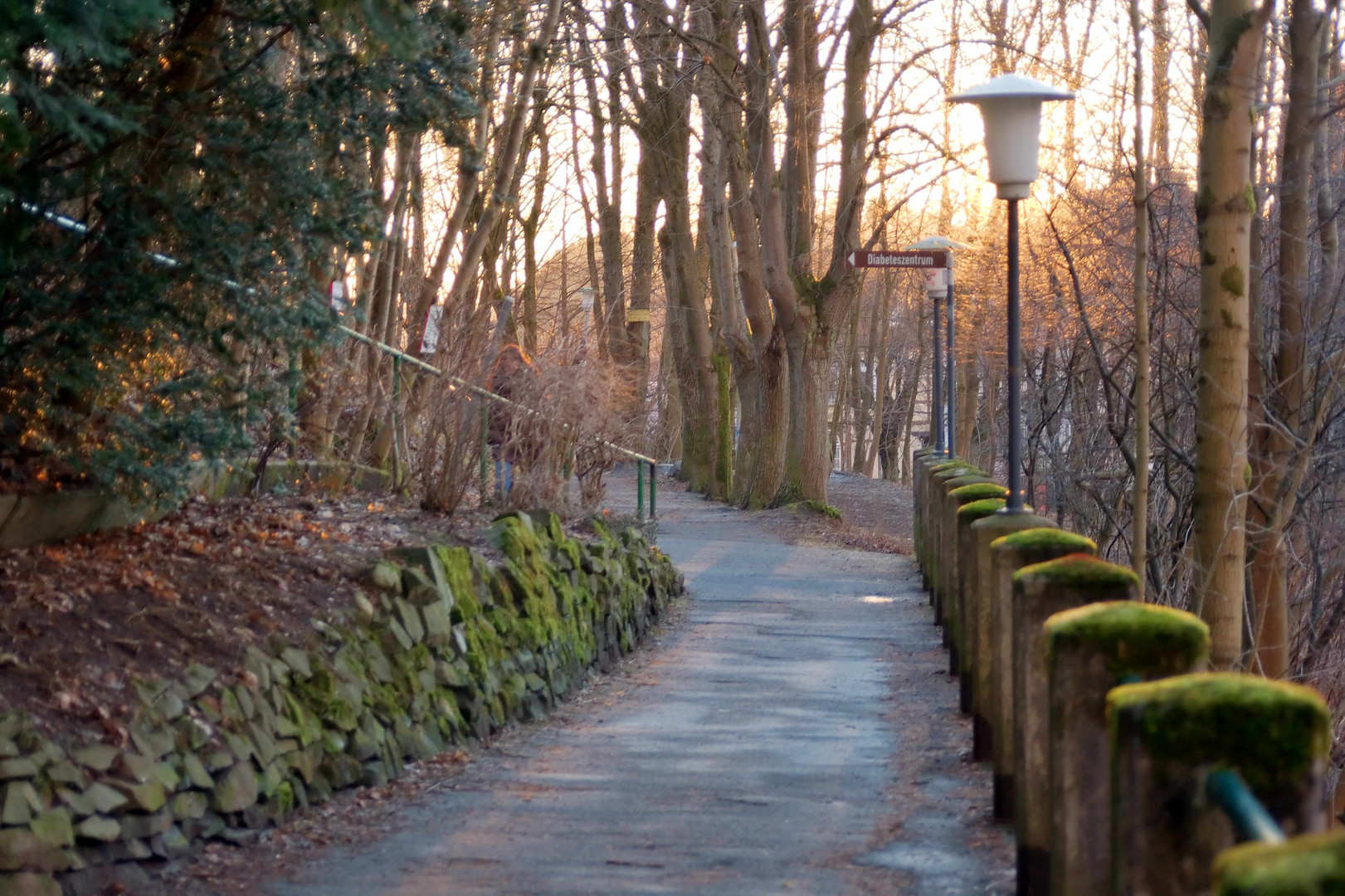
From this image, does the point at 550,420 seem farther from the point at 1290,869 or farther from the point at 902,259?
the point at 1290,869

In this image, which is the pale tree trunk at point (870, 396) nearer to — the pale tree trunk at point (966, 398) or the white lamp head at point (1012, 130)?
the pale tree trunk at point (966, 398)

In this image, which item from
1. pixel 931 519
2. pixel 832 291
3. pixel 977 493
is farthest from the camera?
Answer: pixel 832 291

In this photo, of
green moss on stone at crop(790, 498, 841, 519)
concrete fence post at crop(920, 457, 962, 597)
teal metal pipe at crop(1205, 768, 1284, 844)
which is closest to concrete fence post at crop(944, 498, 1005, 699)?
concrete fence post at crop(920, 457, 962, 597)

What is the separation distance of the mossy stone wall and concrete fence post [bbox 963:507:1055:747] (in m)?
2.66

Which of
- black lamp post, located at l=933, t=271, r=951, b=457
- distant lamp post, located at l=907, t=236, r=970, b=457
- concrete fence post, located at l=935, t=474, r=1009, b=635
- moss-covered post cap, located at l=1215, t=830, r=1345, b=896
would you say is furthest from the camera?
black lamp post, located at l=933, t=271, r=951, b=457

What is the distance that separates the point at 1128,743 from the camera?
3.10 metres

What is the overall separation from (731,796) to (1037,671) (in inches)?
89.7

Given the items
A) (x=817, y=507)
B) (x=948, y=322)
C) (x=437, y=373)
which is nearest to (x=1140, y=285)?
(x=437, y=373)

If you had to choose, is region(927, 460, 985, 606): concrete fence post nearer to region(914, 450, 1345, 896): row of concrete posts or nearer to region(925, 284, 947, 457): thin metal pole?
region(925, 284, 947, 457): thin metal pole

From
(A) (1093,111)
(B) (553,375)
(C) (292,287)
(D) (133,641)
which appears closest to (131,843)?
(D) (133,641)

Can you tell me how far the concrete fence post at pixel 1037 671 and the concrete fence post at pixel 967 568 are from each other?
276 centimetres

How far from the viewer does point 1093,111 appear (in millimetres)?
19062

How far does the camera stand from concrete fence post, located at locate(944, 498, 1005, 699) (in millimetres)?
8164

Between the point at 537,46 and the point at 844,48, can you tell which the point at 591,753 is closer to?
the point at 537,46
